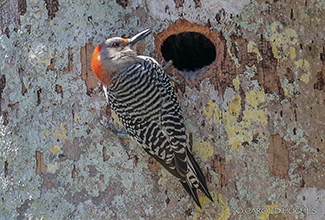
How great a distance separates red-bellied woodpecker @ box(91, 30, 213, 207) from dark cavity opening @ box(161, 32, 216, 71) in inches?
49.8

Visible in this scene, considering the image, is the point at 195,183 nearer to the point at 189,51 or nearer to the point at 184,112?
the point at 184,112

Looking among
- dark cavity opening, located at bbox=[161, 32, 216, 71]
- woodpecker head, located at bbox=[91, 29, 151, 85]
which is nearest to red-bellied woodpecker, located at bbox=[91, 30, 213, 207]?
woodpecker head, located at bbox=[91, 29, 151, 85]

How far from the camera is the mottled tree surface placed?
297 centimetres

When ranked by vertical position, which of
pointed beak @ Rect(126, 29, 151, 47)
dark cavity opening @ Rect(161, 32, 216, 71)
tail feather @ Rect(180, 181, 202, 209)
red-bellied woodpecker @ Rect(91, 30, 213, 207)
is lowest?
dark cavity opening @ Rect(161, 32, 216, 71)

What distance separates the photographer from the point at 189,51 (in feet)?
15.9

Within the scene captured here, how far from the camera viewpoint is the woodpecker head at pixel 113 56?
10.5 ft

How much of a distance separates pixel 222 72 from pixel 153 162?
843mm

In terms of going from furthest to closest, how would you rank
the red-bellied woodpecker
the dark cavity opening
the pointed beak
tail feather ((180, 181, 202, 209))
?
the dark cavity opening
the pointed beak
the red-bellied woodpecker
tail feather ((180, 181, 202, 209))

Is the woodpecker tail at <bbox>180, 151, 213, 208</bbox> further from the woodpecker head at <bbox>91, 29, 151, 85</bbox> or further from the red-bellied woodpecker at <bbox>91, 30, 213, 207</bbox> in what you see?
the woodpecker head at <bbox>91, 29, 151, 85</bbox>

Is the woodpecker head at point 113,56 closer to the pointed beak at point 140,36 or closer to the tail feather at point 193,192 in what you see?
the pointed beak at point 140,36

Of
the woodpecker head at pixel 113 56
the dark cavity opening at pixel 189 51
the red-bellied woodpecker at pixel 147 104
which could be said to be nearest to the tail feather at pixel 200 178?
the red-bellied woodpecker at pixel 147 104

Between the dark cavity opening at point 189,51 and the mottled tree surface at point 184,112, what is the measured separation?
1352 millimetres

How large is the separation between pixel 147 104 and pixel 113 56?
0.54 meters

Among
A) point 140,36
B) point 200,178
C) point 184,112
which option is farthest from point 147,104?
point 200,178
